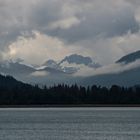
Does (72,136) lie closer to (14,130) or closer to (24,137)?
(24,137)

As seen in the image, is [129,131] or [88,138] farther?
[129,131]

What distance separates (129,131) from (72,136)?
16.9m

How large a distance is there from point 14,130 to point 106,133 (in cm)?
2459

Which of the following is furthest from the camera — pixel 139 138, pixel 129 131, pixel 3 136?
pixel 129 131

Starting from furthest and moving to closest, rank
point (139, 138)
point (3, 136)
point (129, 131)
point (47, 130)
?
1. point (47, 130)
2. point (129, 131)
3. point (3, 136)
4. point (139, 138)

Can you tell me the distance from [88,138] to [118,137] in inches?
227

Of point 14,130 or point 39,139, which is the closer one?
point 39,139

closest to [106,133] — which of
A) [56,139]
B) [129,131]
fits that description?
[129,131]

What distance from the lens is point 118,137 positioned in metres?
131

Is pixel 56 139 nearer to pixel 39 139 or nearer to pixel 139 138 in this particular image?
pixel 39 139

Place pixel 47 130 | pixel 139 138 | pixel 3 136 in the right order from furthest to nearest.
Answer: pixel 47 130 < pixel 3 136 < pixel 139 138

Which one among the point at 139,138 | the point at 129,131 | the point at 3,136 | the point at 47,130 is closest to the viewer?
the point at 139,138

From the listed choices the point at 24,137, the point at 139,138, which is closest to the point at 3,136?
the point at 24,137

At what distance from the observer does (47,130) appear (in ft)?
513
